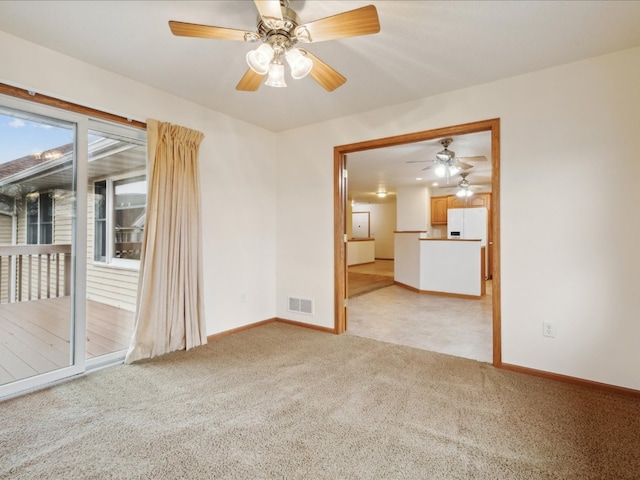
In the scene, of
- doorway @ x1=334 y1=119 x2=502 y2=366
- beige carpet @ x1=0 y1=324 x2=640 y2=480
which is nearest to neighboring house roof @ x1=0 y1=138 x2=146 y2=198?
beige carpet @ x1=0 y1=324 x2=640 y2=480

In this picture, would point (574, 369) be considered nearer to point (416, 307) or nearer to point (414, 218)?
point (416, 307)

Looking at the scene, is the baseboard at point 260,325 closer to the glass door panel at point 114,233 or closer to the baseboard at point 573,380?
the glass door panel at point 114,233

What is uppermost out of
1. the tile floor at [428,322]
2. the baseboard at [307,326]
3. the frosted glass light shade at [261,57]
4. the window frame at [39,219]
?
the frosted glass light shade at [261,57]

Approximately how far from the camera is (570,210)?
7.82 ft

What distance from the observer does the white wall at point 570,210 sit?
2.21m

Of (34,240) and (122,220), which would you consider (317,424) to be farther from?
(122,220)

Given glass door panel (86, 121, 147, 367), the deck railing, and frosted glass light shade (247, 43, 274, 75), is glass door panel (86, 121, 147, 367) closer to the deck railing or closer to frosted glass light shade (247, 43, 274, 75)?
the deck railing

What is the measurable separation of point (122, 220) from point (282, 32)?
239cm

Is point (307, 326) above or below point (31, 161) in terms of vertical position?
below

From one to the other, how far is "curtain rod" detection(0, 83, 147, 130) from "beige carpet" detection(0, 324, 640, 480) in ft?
6.66

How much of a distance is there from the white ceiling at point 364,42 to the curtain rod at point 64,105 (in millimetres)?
345

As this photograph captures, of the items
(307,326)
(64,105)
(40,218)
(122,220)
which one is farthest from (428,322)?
(64,105)

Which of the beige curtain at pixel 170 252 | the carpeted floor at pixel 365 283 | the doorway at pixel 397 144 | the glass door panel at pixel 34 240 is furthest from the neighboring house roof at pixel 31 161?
the carpeted floor at pixel 365 283

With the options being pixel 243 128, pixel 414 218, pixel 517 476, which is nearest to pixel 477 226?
pixel 414 218
